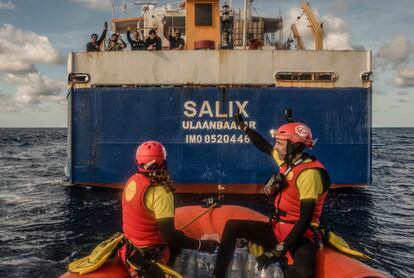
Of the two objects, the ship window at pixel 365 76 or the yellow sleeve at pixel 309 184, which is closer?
the yellow sleeve at pixel 309 184

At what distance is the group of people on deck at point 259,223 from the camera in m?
4.30

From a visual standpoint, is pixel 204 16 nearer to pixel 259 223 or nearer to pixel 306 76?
pixel 306 76

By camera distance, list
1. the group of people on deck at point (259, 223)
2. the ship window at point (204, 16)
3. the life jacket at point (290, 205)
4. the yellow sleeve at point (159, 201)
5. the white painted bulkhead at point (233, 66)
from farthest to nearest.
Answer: the ship window at point (204, 16) → the white painted bulkhead at point (233, 66) → the life jacket at point (290, 205) → the group of people on deck at point (259, 223) → the yellow sleeve at point (159, 201)

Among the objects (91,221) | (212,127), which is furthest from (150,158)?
(212,127)

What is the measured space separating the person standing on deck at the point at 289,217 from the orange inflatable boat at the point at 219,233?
230 millimetres

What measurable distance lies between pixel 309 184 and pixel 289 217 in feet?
1.77

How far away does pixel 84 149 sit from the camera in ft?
38.9

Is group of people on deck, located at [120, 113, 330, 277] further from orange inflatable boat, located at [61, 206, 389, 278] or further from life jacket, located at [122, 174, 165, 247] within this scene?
orange inflatable boat, located at [61, 206, 389, 278]

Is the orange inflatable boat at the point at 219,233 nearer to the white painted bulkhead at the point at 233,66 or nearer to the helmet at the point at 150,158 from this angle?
the helmet at the point at 150,158

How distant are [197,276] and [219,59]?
23.5ft

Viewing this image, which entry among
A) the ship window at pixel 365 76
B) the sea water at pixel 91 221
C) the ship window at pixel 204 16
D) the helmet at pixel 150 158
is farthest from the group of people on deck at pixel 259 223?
the ship window at pixel 204 16

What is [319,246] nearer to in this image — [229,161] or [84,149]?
[229,161]

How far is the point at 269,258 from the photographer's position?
4.57 metres

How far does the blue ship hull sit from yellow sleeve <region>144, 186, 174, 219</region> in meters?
7.24
